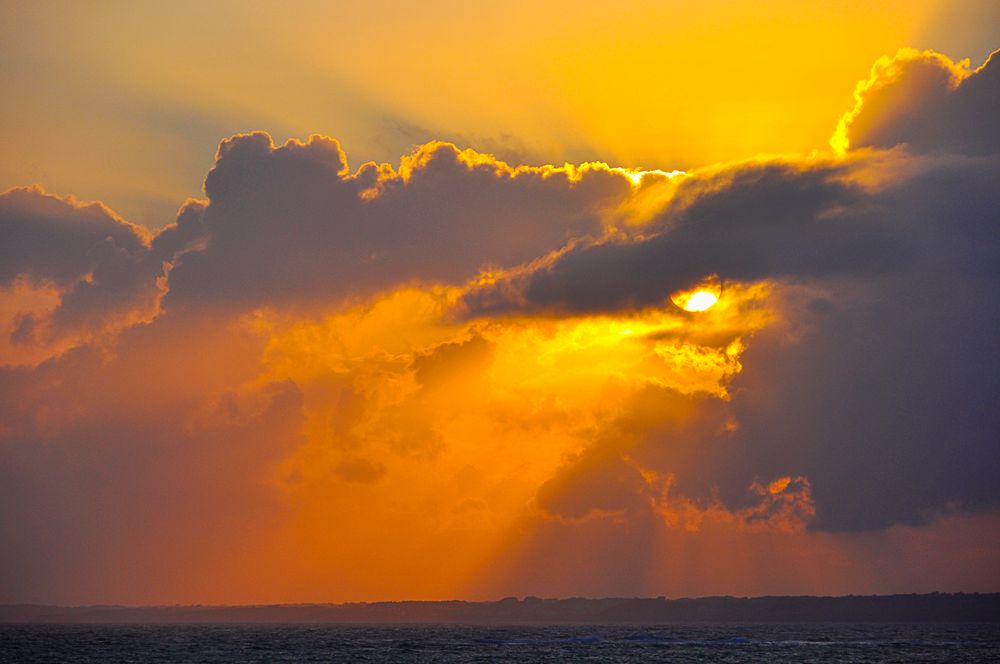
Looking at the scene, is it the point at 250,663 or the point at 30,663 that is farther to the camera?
the point at 250,663

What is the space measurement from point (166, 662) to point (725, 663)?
97.6 m

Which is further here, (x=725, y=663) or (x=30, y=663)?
(x=725, y=663)

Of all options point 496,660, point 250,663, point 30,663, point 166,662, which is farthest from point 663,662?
point 30,663

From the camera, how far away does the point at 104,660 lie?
194500 mm

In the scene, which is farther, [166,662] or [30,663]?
[166,662]

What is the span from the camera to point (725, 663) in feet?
636

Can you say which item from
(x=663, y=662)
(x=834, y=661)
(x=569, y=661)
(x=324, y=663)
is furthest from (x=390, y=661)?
(x=834, y=661)

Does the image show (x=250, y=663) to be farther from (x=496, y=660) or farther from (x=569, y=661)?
(x=569, y=661)

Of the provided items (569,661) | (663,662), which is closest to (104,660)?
(569,661)

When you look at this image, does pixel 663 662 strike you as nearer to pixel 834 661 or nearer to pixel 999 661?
pixel 834 661

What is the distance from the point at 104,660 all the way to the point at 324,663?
1577 inches

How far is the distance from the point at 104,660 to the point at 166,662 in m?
11.5

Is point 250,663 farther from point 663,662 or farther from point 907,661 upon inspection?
point 907,661

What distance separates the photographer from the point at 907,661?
198 m
